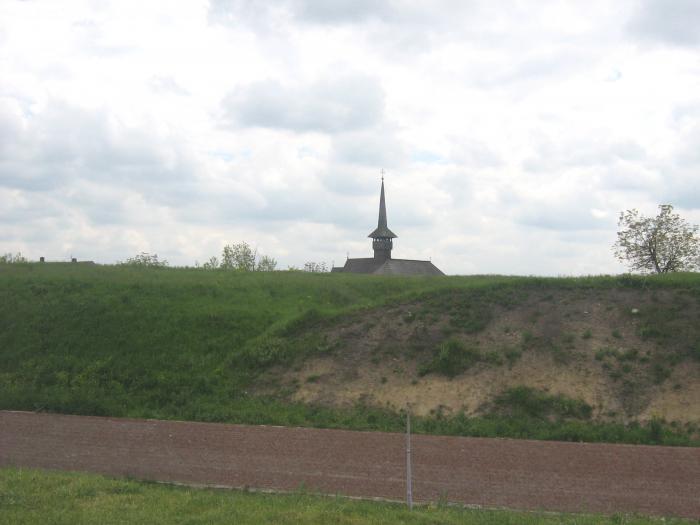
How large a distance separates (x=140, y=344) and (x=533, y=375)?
11494 mm

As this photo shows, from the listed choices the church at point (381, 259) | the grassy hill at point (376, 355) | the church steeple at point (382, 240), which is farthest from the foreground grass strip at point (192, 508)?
the church steeple at point (382, 240)

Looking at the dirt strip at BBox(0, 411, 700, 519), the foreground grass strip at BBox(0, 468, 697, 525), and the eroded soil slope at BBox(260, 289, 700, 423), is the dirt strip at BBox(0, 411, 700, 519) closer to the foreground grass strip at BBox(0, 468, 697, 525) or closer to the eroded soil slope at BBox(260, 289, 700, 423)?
the foreground grass strip at BBox(0, 468, 697, 525)

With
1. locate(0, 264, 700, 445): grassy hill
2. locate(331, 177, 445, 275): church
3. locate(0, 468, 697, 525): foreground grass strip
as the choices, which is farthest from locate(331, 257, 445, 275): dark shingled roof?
locate(0, 468, 697, 525): foreground grass strip

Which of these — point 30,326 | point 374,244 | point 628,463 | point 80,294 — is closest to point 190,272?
point 80,294

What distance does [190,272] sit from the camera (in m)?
28.8

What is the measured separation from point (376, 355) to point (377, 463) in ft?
22.2

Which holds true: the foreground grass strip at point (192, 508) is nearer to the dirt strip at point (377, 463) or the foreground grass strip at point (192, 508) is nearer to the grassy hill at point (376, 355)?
the dirt strip at point (377, 463)

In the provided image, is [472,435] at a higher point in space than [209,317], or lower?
lower

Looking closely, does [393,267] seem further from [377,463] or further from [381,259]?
[377,463]

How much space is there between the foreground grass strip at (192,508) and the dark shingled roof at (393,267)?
46955mm

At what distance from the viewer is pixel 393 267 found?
204ft

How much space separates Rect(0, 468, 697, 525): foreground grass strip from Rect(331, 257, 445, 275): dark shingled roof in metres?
47.0

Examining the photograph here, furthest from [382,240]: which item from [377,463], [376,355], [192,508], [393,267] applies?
[192,508]

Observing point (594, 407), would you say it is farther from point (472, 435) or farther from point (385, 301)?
point (385, 301)
